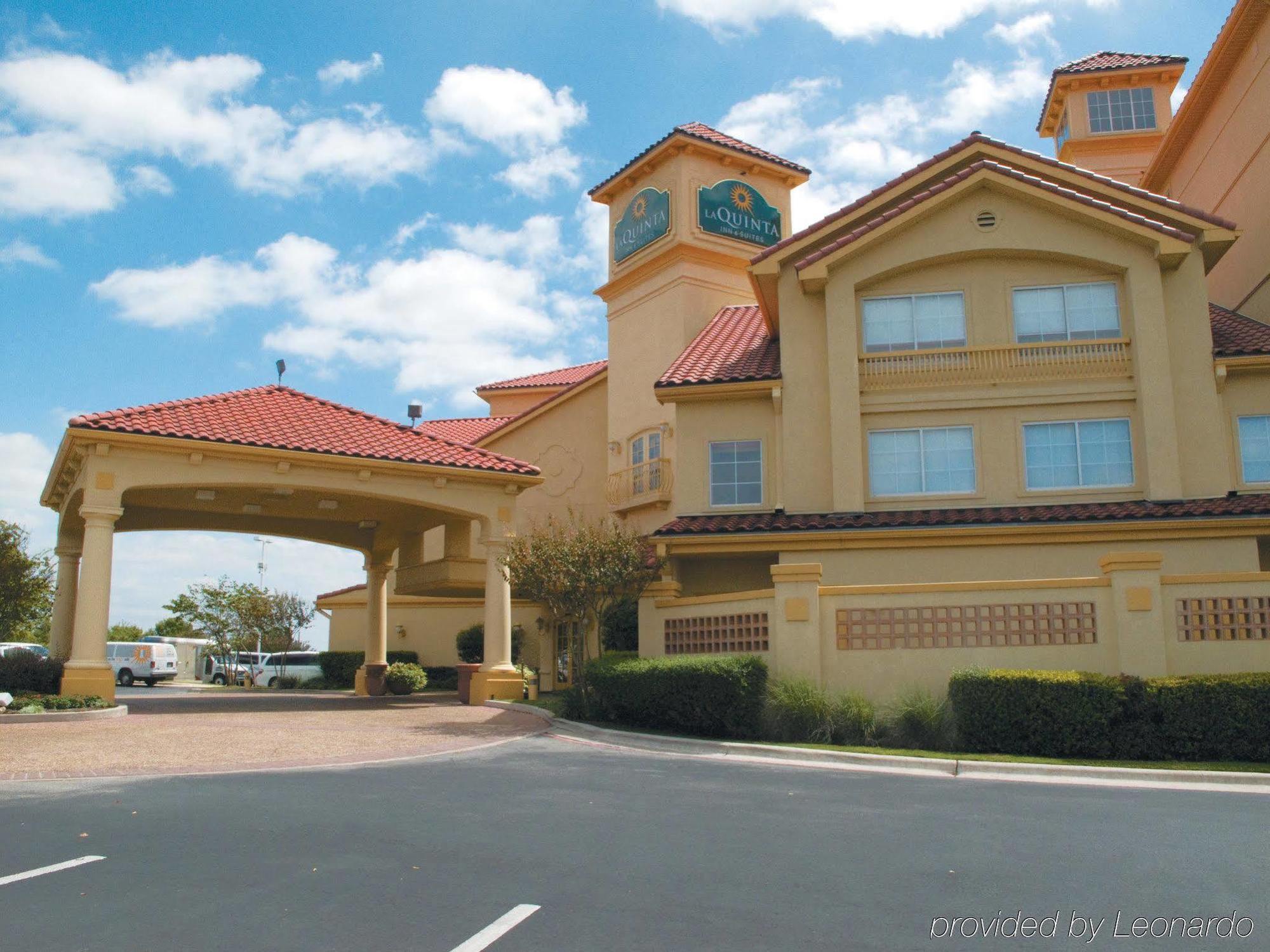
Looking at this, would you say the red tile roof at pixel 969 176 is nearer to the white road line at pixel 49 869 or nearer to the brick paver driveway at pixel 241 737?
the brick paver driveway at pixel 241 737

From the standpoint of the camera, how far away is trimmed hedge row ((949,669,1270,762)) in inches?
543

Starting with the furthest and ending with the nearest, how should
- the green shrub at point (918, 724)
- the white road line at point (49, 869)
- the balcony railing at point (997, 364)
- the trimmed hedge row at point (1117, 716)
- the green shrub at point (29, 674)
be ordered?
1. the balcony railing at point (997, 364)
2. the green shrub at point (29, 674)
3. the green shrub at point (918, 724)
4. the trimmed hedge row at point (1117, 716)
5. the white road line at point (49, 869)

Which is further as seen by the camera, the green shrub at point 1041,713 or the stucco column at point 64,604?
the stucco column at point 64,604

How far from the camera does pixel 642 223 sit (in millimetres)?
31406

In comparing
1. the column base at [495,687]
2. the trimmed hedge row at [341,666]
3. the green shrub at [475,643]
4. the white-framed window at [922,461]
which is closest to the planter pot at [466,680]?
the column base at [495,687]

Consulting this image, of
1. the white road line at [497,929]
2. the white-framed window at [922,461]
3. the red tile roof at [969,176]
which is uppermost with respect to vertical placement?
the red tile roof at [969,176]

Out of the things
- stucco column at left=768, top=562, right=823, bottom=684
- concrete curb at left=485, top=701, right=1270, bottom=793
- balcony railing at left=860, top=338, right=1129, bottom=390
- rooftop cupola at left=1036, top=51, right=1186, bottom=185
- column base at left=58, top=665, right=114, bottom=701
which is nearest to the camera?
concrete curb at left=485, top=701, right=1270, bottom=793

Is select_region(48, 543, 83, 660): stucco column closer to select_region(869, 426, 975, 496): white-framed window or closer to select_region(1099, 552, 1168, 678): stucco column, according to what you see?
select_region(869, 426, 975, 496): white-framed window

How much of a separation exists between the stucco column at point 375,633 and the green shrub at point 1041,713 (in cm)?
1889

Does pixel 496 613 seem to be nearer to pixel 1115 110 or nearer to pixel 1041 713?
pixel 1041 713

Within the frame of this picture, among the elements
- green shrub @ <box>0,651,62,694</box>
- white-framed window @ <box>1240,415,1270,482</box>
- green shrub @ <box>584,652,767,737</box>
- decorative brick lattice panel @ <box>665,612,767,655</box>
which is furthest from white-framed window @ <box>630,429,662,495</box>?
green shrub @ <box>0,651,62,694</box>

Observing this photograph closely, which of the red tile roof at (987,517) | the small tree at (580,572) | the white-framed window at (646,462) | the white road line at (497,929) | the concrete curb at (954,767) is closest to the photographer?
the white road line at (497,929)

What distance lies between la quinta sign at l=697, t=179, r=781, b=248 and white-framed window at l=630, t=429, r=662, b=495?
19.8 ft

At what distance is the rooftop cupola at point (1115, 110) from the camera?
35.1 meters
